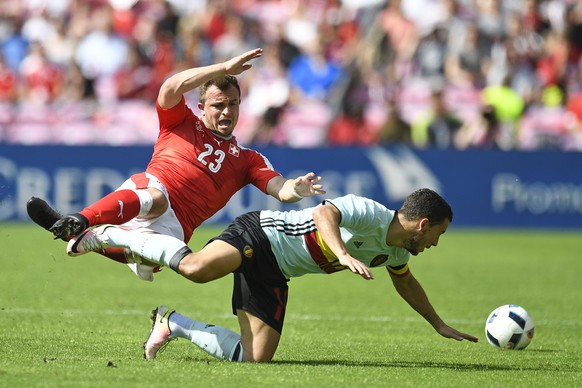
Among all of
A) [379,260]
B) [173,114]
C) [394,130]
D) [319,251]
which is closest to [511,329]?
[379,260]

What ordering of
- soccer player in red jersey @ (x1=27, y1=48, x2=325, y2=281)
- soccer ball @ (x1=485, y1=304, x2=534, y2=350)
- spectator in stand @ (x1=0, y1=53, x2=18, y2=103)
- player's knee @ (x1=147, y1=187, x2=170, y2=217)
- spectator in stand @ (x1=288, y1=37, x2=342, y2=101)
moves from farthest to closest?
spectator in stand @ (x1=288, y1=37, x2=342, y2=101) < spectator in stand @ (x1=0, y1=53, x2=18, y2=103) < soccer ball @ (x1=485, y1=304, x2=534, y2=350) < player's knee @ (x1=147, y1=187, x2=170, y2=217) < soccer player in red jersey @ (x1=27, y1=48, x2=325, y2=281)

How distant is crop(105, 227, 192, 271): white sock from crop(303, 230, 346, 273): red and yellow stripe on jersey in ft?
2.85

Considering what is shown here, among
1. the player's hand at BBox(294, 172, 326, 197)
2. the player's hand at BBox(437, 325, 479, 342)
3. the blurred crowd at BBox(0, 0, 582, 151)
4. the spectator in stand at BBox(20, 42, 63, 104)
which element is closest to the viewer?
the player's hand at BBox(437, 325, 479, 342)

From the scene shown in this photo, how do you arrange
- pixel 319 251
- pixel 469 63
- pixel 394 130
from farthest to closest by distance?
pixel 469 63, pixel 394 130, pixel 319 251

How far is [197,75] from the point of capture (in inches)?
323

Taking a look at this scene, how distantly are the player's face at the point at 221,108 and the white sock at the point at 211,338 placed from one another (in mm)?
1768

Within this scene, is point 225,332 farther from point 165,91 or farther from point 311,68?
point 311,68

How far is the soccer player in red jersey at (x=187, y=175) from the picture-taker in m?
8.42

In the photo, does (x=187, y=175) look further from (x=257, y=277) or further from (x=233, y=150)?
(x=257, y=277)

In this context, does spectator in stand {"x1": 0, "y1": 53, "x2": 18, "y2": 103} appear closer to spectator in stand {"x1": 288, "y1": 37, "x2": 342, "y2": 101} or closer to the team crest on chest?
spectator in stand {"x1": 288, "y1": 37, "x2": 342, "y2": 101}

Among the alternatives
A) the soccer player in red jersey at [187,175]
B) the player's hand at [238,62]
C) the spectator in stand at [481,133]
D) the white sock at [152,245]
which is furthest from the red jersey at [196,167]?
the spectator in stand at [481,133]

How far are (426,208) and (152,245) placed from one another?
1.99 m

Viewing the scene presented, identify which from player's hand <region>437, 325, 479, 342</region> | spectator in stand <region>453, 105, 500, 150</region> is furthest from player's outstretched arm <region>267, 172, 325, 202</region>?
spectator in stand <region>453, 105, 500, 150</region>

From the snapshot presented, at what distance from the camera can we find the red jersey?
8.87 m
